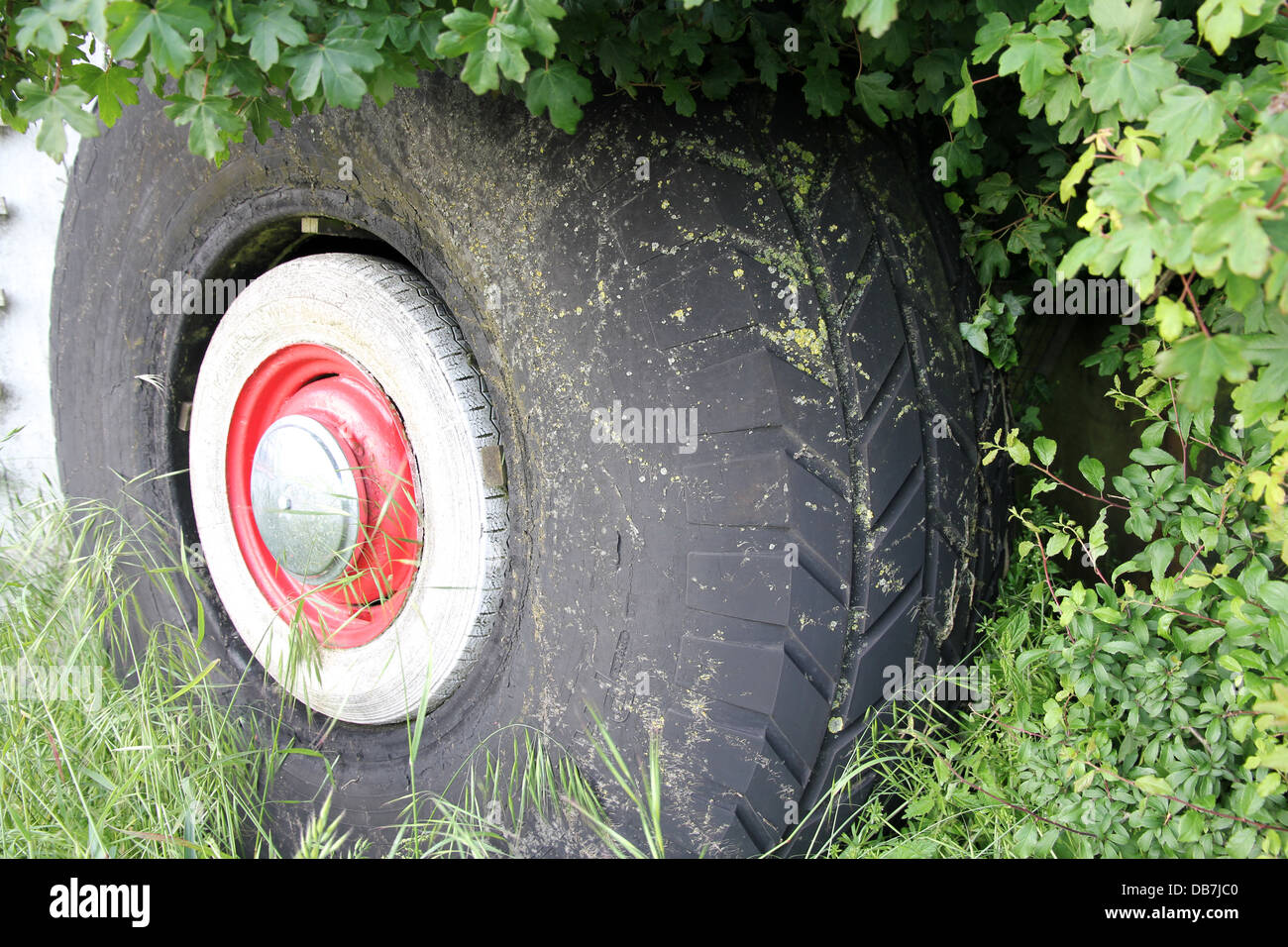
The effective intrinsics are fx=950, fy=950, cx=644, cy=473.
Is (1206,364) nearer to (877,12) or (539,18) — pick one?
(877,12)

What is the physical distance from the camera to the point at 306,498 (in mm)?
1832

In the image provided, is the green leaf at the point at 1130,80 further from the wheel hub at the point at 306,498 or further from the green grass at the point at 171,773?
the wheel hub at the point at 306,498

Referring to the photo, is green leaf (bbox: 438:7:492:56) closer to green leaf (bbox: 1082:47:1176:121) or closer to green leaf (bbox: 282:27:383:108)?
green leaf (bbox: 282:27:383:108)

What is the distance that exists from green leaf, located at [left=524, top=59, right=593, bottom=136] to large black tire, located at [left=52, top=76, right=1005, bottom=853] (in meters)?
0.24

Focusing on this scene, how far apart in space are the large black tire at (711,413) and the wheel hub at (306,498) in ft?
1.23

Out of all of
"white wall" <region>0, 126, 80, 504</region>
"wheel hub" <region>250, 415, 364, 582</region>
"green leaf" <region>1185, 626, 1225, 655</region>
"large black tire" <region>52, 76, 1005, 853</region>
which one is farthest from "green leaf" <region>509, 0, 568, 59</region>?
"white wall" <region>0, 126, 80, 504</region>

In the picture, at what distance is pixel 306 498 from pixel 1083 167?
144 cm

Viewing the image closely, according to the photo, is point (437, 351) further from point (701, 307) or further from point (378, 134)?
point (701, 307)

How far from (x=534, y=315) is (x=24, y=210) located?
7.36ft

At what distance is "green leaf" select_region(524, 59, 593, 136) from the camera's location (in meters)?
1.16

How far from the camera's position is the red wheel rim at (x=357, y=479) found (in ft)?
5.79

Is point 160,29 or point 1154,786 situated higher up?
point 160,29

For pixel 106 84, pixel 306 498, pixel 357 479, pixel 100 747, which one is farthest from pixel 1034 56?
pixel 100 747

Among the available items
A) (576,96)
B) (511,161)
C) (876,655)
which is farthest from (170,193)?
(876,655)
